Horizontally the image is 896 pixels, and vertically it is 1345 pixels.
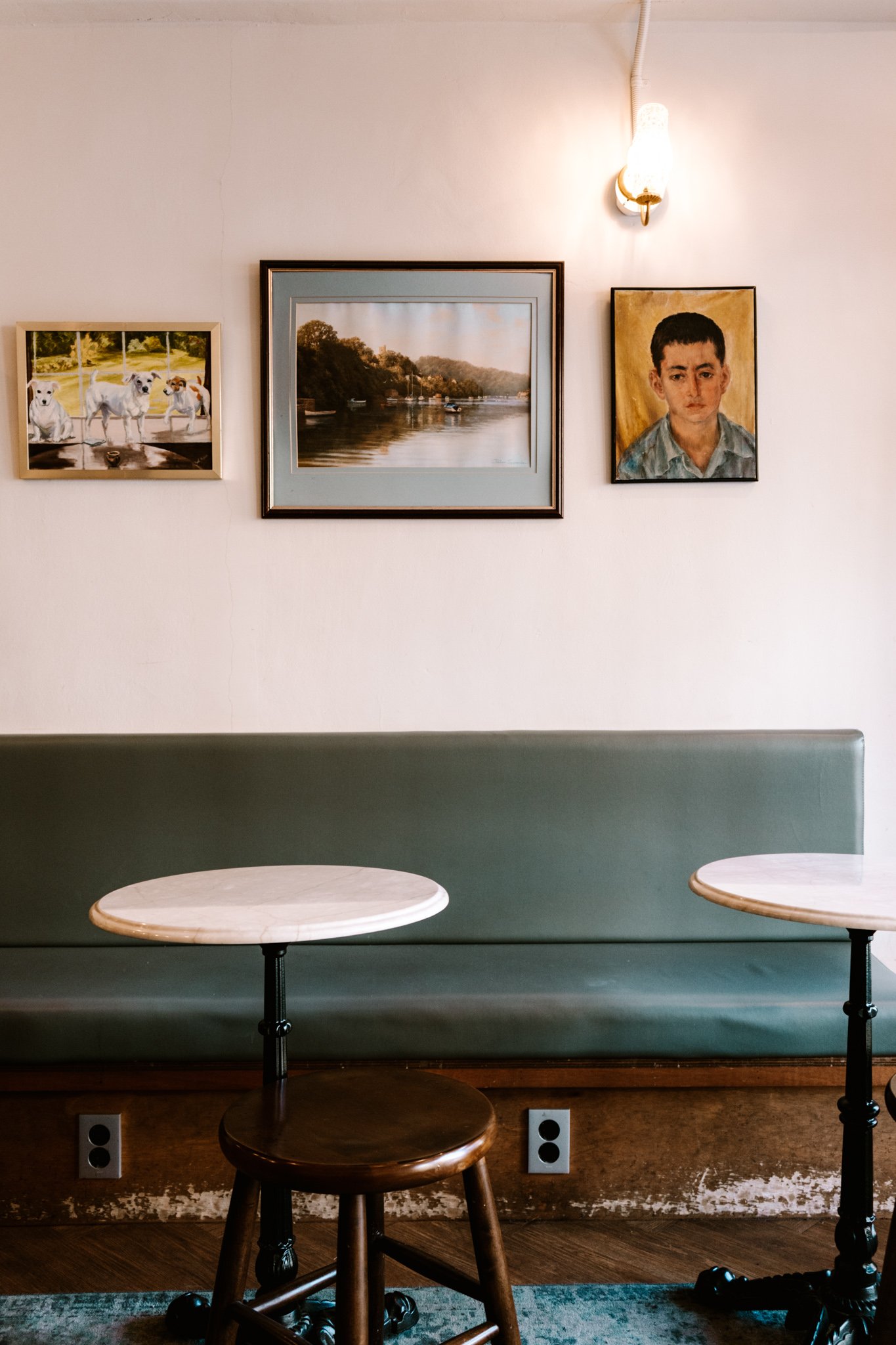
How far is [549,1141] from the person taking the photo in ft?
6.82

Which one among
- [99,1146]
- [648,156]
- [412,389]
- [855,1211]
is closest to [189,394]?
[412,389]

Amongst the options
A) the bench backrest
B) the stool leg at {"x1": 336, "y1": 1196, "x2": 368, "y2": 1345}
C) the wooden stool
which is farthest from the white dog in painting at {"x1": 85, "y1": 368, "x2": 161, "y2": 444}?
the stool leg at {"x1": 336, "y1": 1196, "x2": 368, "y2": 1345}

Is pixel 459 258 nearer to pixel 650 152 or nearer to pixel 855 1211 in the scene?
pixel 650 152

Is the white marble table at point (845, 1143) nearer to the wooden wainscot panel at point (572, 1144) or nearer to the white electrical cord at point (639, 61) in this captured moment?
the wooden wainscot panel at point (572, 1144)

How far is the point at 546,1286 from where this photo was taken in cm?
186

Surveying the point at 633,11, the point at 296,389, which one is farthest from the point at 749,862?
the point at 633,11

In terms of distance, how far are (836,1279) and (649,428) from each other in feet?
6.27

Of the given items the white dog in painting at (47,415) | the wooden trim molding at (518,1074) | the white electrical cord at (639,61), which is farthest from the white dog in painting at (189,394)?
the wooden trim molding at (518,1074)

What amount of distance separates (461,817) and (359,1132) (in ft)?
4.04

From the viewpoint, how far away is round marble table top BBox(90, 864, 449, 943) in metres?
1.40

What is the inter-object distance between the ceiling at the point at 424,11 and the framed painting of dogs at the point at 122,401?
0.79 meters

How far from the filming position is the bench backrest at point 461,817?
250 cm

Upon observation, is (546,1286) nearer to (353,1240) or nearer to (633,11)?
(353,1240)

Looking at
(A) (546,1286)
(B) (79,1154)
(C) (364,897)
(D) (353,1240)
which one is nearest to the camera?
(D) (353,1240)
